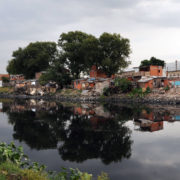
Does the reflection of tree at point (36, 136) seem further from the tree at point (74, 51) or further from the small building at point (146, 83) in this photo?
the tree at point (74, 51)

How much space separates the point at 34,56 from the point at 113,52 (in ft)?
108

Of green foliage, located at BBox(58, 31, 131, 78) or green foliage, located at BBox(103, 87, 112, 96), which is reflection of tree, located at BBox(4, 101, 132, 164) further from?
green foliage, located at BBox(58, 31, 131, 78)

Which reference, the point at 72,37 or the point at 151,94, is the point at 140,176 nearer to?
the point at 151,94

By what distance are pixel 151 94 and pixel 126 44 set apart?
56.1ft

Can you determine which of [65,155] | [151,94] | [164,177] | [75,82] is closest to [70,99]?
[75,82]

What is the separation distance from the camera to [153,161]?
9.93 meters

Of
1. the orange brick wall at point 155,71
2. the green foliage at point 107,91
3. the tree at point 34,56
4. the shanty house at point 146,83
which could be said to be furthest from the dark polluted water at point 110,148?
the tree at point 34,56

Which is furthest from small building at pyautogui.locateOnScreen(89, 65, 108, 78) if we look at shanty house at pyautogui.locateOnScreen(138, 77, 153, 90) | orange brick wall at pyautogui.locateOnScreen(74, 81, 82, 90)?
shanty house at pyautogui.locateOnScreen(138, 77, 153, 90)

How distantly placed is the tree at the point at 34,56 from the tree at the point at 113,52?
25.4 m

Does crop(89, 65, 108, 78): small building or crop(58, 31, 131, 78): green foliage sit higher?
crop(58, 31, 131, 78): green foliage

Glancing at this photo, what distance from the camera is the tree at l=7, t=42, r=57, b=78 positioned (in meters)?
71.3

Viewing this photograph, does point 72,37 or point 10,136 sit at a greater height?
point 72,37

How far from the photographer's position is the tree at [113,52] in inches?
2036

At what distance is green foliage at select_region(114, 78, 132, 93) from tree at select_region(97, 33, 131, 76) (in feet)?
20.6
